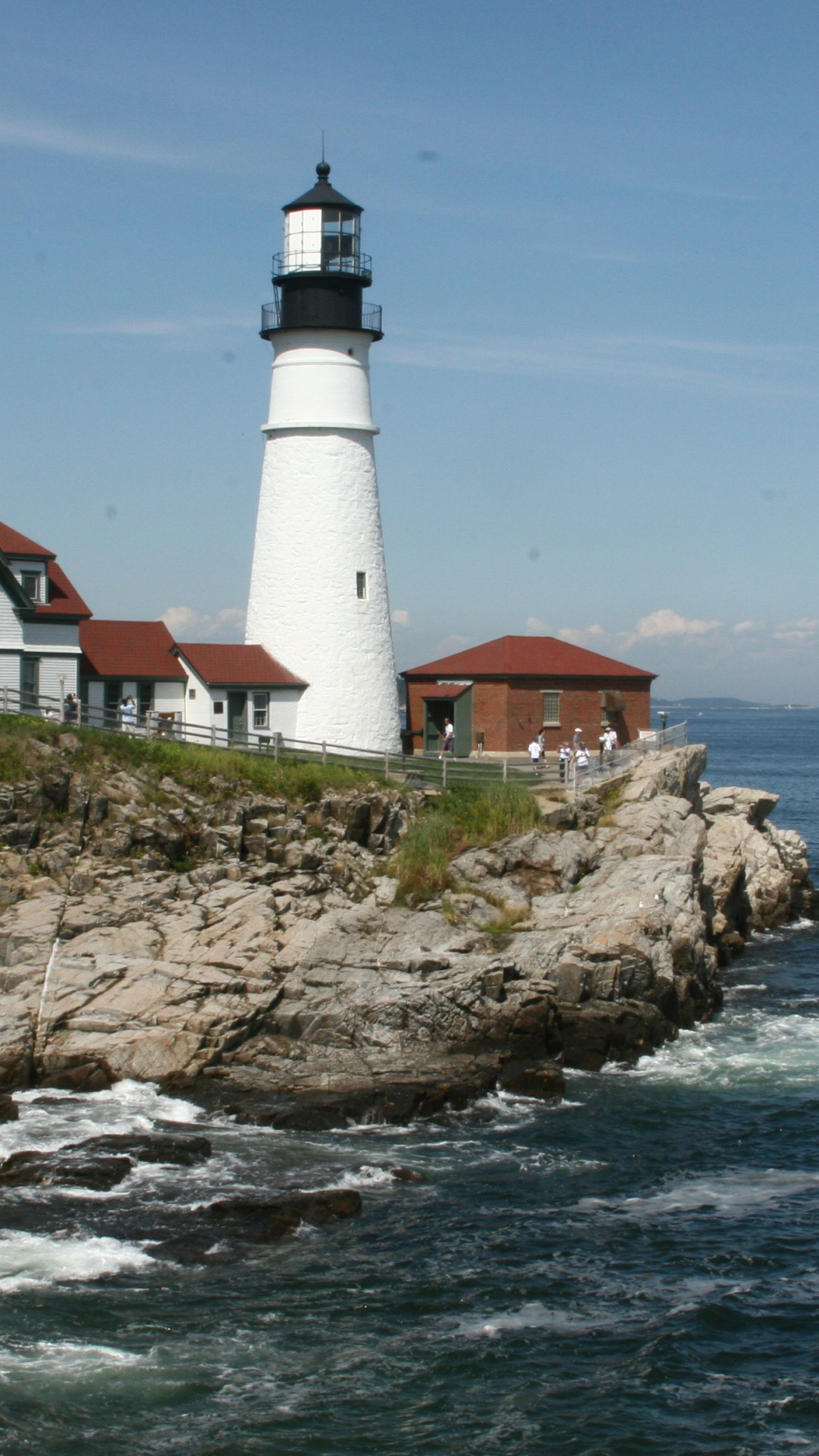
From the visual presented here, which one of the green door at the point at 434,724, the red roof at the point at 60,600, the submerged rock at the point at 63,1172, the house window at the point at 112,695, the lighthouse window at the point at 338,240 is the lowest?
the submerged rock at the point at 63,1172

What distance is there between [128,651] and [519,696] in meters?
11.9

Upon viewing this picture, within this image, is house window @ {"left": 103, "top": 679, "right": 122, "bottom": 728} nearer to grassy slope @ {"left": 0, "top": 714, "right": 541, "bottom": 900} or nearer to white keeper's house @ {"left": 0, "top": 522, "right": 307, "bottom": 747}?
white keeper's house @ {"left": 0, "top": 522, "right": 307, "bottom": 747}

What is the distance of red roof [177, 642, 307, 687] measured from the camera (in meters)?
39.1

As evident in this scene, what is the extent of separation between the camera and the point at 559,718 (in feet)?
145

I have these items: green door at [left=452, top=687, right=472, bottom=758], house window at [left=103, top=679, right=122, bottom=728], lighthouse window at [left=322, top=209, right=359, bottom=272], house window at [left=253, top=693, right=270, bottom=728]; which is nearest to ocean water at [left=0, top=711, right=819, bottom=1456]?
house window at [left=253, top=693, right=270, bottom=728]

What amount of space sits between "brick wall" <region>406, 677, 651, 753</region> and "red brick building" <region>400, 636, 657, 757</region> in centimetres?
2

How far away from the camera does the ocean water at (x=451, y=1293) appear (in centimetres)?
1488

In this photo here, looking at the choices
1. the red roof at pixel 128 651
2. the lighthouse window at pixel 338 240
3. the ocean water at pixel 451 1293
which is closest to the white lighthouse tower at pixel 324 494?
the lighthouse window at pixel 338 240

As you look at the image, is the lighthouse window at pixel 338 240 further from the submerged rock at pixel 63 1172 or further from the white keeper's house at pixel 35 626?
the submerged rock at pixel 63 1172

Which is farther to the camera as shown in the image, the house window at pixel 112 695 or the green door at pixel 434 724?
the green door at pixel 434 724

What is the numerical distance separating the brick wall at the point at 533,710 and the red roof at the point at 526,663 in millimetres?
271

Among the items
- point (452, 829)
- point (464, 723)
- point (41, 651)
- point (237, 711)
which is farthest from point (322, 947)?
point (464, 723)

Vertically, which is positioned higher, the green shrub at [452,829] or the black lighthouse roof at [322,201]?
the black lighthouse roof at [322,201]

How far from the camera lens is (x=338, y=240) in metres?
38.1
